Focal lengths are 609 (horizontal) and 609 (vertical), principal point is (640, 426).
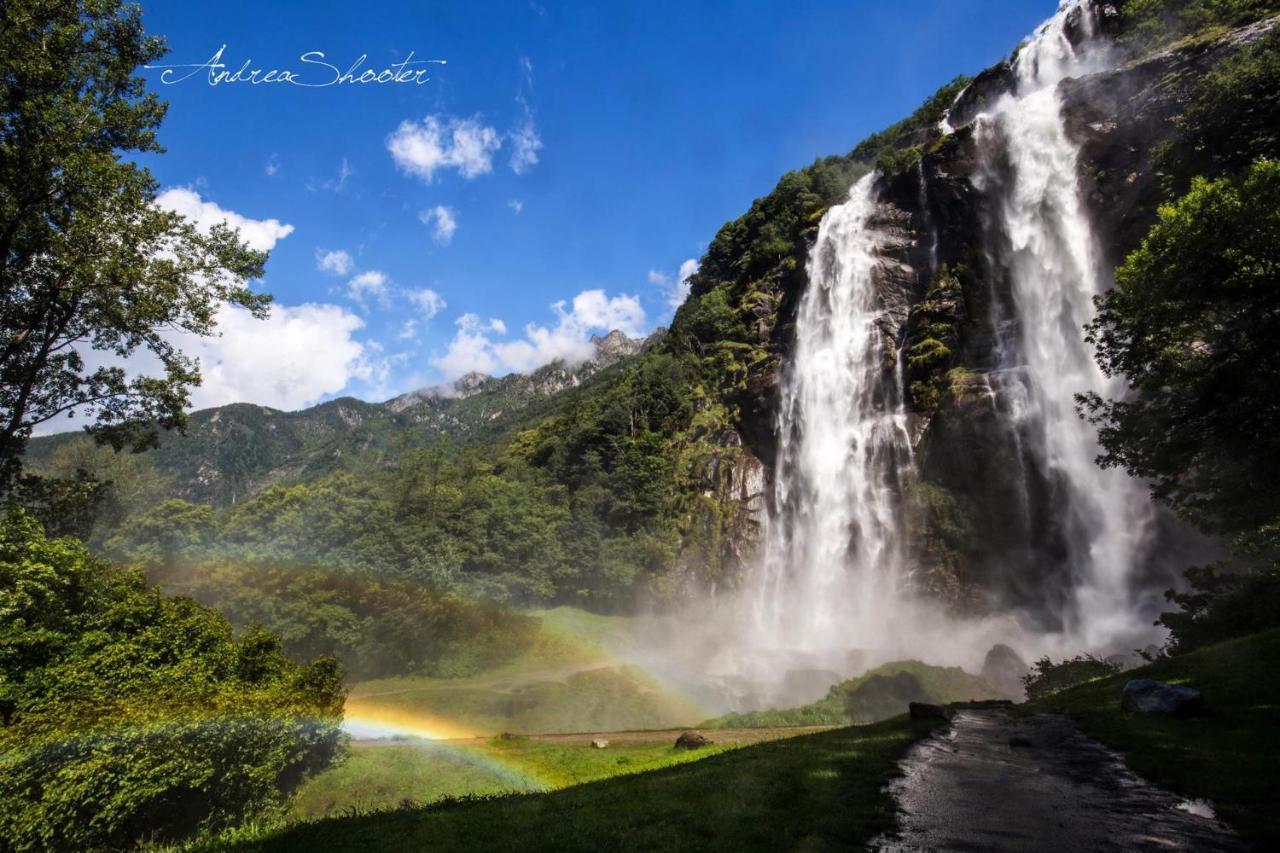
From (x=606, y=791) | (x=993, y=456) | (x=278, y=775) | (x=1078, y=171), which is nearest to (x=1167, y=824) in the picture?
(x=606, y=791)

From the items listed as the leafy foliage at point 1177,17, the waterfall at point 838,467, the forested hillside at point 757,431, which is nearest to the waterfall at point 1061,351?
the forested hillside at point 757,431

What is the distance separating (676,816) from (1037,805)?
5479 millimetres

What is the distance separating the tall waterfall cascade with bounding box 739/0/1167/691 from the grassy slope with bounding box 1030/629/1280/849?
23.3 metres

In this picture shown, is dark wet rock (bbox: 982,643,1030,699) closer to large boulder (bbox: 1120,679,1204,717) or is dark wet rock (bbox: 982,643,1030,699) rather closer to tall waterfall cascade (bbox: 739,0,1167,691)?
tall waterfall cascade (bbox: 739,0,1167,691)

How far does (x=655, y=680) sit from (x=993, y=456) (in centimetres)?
3112

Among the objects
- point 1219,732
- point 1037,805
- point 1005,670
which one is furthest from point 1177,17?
point 1037,805

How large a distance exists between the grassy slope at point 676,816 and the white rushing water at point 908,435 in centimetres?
3471

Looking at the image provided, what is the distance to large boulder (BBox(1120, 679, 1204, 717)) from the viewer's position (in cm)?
1347

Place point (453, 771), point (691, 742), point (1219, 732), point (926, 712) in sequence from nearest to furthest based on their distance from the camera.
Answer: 1. point (1219, 732)
2. point (926, 712)
3. point (691, 742)
4. point (453, 771)

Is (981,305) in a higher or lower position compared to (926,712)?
higher

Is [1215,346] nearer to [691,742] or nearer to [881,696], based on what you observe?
[881,696]

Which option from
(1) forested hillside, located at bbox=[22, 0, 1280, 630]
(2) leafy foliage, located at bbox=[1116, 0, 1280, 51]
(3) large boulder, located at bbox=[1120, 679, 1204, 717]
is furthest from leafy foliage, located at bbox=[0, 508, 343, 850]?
(2) leafy foliage, located at bbox=[1116, 0, 1280, 51]

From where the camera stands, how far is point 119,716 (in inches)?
635

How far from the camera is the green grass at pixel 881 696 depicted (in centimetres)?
3183
